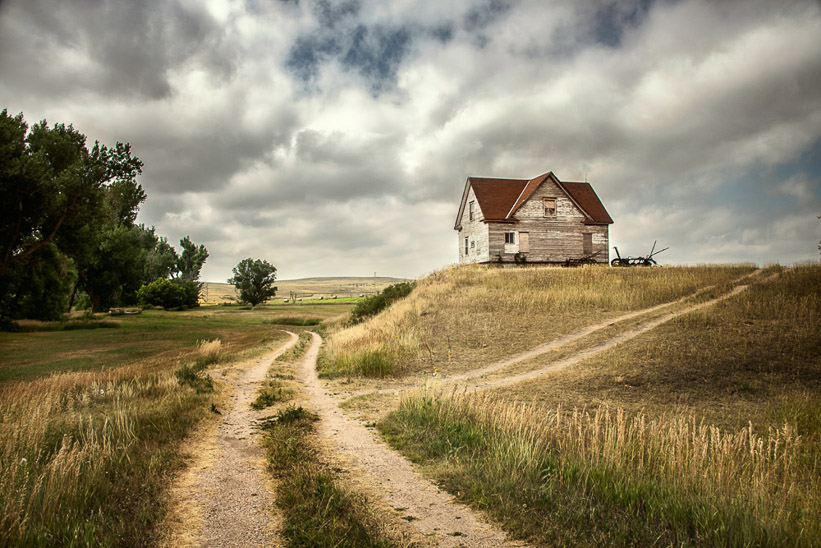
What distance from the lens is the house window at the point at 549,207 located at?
38.7 metres

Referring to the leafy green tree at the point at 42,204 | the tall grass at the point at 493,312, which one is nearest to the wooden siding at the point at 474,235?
the tall grass at the point at 493,312

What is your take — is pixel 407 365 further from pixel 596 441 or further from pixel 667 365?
pixel 596 441

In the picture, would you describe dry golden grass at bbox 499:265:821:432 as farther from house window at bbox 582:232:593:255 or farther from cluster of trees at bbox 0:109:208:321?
cluster of trees at bbox 0:109:208:321

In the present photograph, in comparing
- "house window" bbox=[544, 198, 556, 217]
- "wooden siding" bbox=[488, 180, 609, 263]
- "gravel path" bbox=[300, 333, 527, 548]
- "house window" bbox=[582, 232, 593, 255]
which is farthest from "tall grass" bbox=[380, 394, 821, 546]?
"house window" bbox=[582, 232, 593, 255]

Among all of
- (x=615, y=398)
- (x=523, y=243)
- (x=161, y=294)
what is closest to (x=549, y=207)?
(x=523, y=243)

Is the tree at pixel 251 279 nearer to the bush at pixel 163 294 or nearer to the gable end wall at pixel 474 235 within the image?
the bush at pixel 163 294

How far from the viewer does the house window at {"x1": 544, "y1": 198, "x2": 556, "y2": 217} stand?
3866 centimetres

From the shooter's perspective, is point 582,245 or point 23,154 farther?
point 582,245

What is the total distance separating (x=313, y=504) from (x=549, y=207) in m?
36.8

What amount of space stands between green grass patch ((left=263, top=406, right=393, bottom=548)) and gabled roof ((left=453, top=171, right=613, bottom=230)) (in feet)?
105

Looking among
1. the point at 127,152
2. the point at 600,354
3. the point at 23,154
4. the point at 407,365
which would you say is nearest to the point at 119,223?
the point at 127,152

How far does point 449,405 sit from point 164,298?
75.1 metres

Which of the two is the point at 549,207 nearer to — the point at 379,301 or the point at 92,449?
the point at 379,301

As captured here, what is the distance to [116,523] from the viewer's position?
5.33 metres
